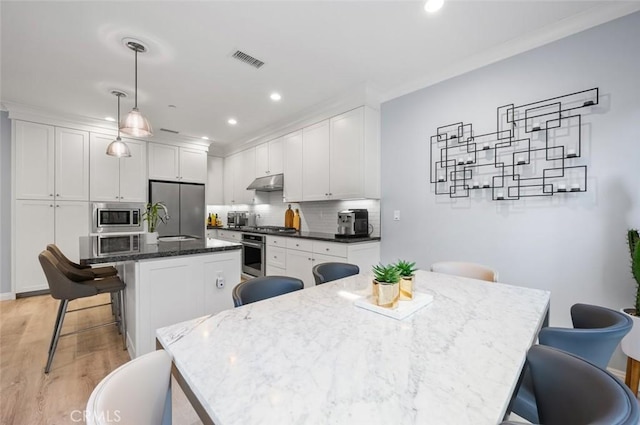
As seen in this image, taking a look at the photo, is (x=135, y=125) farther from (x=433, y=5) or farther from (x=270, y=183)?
(x=270, y=183)

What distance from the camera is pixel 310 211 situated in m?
4.62

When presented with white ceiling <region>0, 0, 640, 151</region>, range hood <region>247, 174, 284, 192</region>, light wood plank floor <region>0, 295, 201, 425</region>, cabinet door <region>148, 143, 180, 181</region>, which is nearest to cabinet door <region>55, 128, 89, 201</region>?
white ceiling <region>0, 0, 640, 151</region>

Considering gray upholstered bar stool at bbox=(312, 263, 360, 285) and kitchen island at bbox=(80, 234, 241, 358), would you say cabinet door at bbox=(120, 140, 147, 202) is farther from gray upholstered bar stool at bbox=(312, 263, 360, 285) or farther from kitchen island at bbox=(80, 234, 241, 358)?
gray upholstered bar stool at bbox=(312, 263, 360, 285)

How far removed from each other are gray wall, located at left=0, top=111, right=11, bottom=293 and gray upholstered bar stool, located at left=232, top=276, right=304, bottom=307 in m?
4.39

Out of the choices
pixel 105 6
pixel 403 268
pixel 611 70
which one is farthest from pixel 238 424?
pixel 611 70

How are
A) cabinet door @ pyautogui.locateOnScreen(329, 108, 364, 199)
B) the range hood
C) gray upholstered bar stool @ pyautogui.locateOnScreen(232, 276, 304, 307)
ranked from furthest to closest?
1. the range hood
2. cabinet door @ pyautogui.locateOnScreen(329, 108, 364, 199)
3. gray upholstered bar stool @ pyautogui.locateOnScreen(232, 276, 304, 307)

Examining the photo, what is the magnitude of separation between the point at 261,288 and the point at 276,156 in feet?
11.2

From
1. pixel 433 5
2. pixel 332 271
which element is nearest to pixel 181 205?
pixel 332 271

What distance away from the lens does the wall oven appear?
170 inches

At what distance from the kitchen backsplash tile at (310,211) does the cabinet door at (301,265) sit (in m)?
0.75

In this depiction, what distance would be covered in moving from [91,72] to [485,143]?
13.0 feet

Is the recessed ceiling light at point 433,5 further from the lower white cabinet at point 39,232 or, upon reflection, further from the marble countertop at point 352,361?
the lower white cabinet at point 39,232

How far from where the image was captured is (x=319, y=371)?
0.74 metres

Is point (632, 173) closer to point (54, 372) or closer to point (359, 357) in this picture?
point (359, 357)
